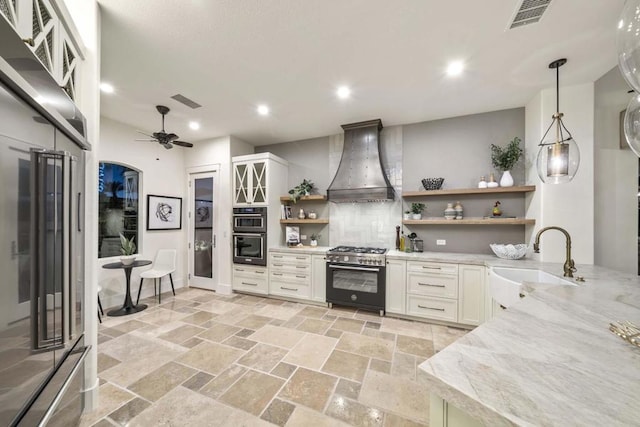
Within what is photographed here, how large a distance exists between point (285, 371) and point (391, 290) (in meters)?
1.84

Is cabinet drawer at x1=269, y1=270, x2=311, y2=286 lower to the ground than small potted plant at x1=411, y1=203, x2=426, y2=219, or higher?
lower

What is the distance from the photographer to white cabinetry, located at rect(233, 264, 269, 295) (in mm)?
4277

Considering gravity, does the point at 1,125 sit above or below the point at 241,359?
above

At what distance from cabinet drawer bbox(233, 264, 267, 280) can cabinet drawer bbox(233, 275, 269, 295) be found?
0.04m

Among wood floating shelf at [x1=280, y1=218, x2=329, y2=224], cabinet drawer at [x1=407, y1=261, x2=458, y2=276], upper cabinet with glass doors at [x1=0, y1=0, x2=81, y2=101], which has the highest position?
upper cabinet with glass doors at [x1=0, y1=0, x2=81, y2=101]

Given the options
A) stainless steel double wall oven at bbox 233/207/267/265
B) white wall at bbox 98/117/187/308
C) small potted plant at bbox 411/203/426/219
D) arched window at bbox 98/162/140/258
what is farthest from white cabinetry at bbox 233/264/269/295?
small potted plant at bbox 411/203/426/219

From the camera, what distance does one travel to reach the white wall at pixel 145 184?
12.4 feet

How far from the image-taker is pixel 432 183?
3645 mm

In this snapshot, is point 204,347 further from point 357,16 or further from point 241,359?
point 357,16

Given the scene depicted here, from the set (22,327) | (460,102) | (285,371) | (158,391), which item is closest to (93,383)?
(158,391)

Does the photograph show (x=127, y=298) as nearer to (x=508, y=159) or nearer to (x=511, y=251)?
(x=511, y=251)

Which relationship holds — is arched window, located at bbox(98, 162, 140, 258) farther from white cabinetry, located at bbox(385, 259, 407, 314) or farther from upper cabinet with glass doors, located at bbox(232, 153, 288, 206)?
white cabinetry, located at bbox(385, 259, 407, 314)

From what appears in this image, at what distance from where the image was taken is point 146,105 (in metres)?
3.30

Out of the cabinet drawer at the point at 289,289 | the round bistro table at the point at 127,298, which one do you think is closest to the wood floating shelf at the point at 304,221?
the cabinet drawer at the point at 289,289
